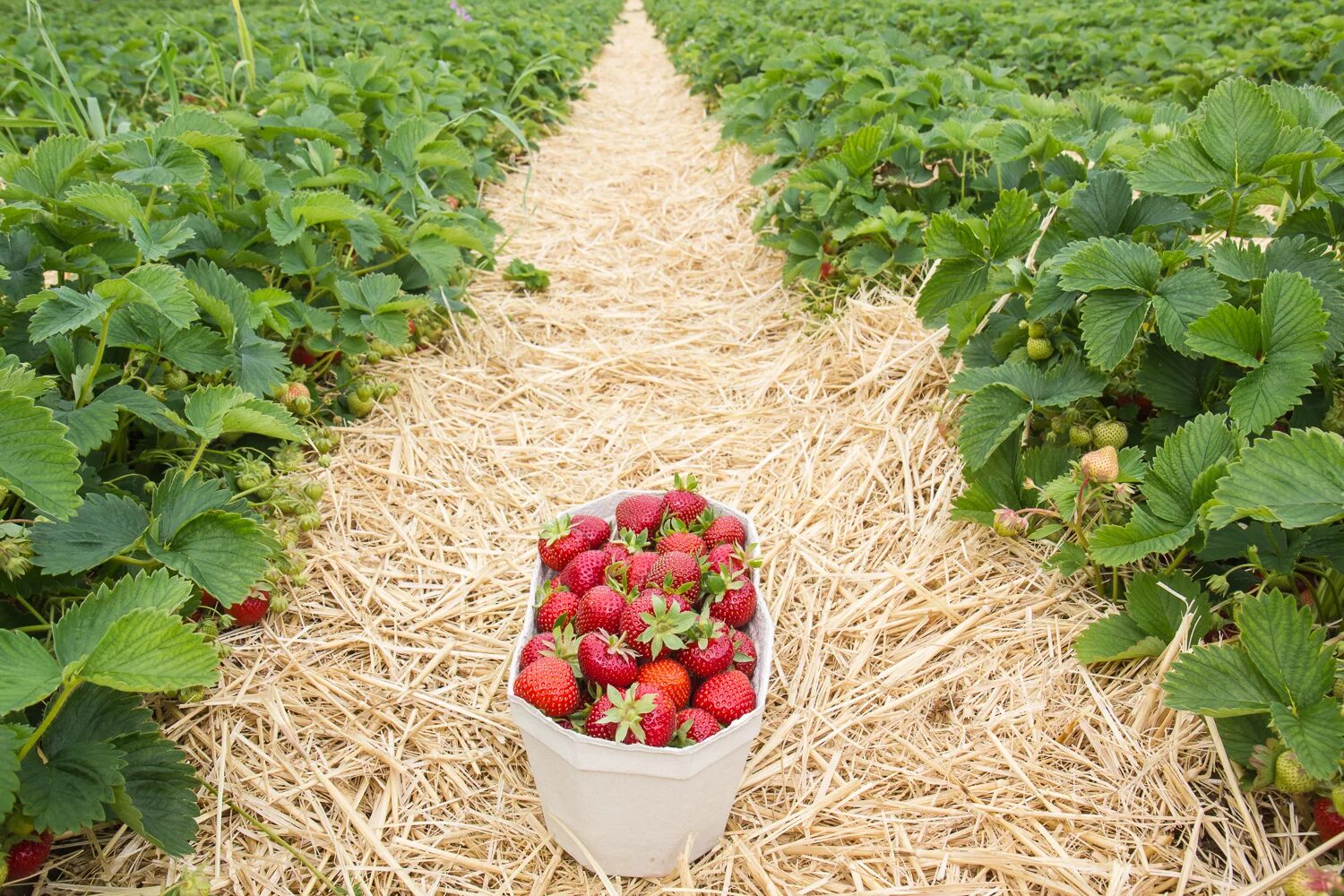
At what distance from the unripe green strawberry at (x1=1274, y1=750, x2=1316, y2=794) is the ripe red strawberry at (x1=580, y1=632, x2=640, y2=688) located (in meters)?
0.93

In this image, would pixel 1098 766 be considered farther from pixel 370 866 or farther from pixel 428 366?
pixel 428 366

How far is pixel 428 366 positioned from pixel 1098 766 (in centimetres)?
219

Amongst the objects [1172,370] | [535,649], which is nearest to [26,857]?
[535,649]

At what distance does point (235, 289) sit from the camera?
1929 millimetres

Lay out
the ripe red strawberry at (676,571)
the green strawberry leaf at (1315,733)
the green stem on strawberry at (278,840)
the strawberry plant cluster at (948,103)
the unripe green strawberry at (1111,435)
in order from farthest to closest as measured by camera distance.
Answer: the strawberry plant cluster at (948,103)
the unripe green strawberry at (1111,435)
the ripe red strawberry at (676,571)
the green stem on strawberry at (278,840)
the green strawberry leaf at (1315,733)

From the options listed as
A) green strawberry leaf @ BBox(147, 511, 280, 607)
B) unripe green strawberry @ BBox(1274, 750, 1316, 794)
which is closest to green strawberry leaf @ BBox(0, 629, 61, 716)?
green strawberry leaf @ BBox(147, 511, 280, 607)

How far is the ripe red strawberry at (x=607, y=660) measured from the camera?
50.7 inches

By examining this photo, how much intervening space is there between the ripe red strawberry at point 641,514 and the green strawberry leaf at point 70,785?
87 centimetres

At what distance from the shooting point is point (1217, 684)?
4.17 ft

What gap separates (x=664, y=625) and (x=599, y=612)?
0.11m

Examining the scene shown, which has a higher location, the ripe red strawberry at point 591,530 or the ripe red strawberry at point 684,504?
the ripe red strawberry at point 684,504

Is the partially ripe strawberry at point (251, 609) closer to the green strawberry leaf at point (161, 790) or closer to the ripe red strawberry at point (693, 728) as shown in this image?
the green strawberry leaf at point (161, 790)

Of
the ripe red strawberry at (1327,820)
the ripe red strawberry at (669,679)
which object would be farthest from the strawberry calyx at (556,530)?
the ripe red strawberry at (1327,820)

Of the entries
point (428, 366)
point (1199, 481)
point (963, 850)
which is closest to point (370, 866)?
point (963, 850)
